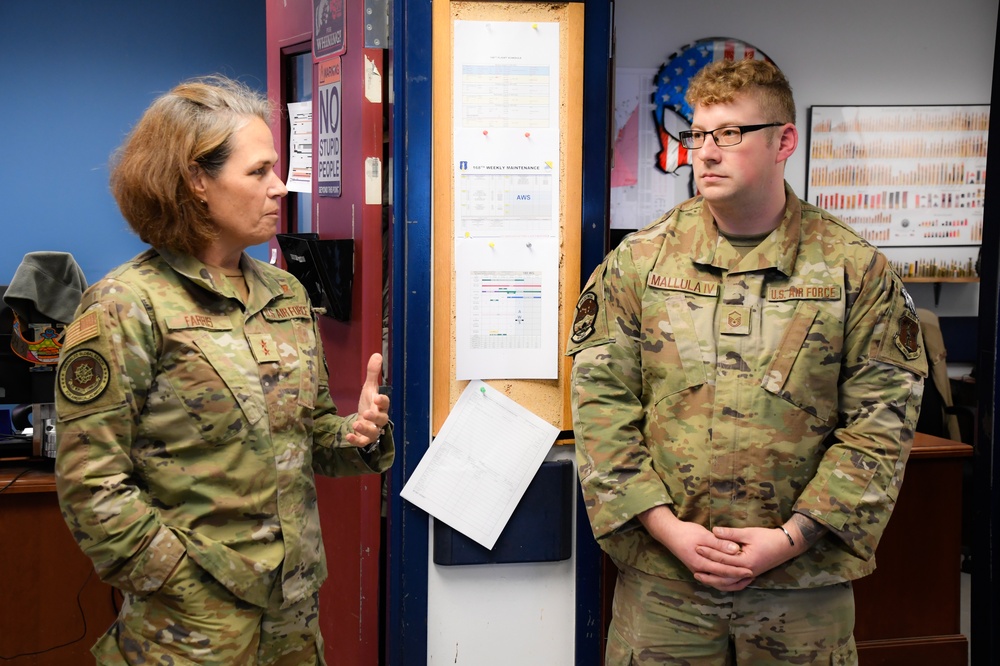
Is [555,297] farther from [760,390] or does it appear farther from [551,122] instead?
[760,390]

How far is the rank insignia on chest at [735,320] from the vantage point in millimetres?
1837

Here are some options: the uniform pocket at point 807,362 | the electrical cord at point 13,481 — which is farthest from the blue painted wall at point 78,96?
the uniform pocket at point 807,362

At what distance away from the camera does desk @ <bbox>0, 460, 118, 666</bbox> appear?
105 inches

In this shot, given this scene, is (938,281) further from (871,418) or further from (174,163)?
(174,163)

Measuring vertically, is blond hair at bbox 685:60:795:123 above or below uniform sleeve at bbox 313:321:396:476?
above

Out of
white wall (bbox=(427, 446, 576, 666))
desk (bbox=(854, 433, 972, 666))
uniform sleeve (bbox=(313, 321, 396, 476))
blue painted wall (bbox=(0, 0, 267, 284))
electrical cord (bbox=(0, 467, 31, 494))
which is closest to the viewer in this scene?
uniform sleeve (bbox=(313, 321, 396, 476))

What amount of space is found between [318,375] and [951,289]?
A: 14.3 ft

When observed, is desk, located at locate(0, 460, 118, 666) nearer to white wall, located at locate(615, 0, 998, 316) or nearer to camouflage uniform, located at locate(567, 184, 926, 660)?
camouflage uniform, located at locate(567, 184, 926, 660)

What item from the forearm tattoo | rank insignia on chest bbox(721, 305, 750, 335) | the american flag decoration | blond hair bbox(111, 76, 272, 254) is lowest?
the forearm tattoo

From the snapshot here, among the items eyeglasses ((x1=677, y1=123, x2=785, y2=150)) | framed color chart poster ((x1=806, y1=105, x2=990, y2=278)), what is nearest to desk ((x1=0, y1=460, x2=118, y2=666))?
eyeglasses ((x1=677, y1=123, x2=785, y2=150))

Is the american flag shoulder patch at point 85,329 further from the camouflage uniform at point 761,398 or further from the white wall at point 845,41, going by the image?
the white wall at point 845,41

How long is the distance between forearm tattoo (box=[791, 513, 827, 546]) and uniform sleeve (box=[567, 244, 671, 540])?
0.81ft

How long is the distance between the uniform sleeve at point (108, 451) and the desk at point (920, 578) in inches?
94.5

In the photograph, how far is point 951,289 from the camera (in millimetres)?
5086
